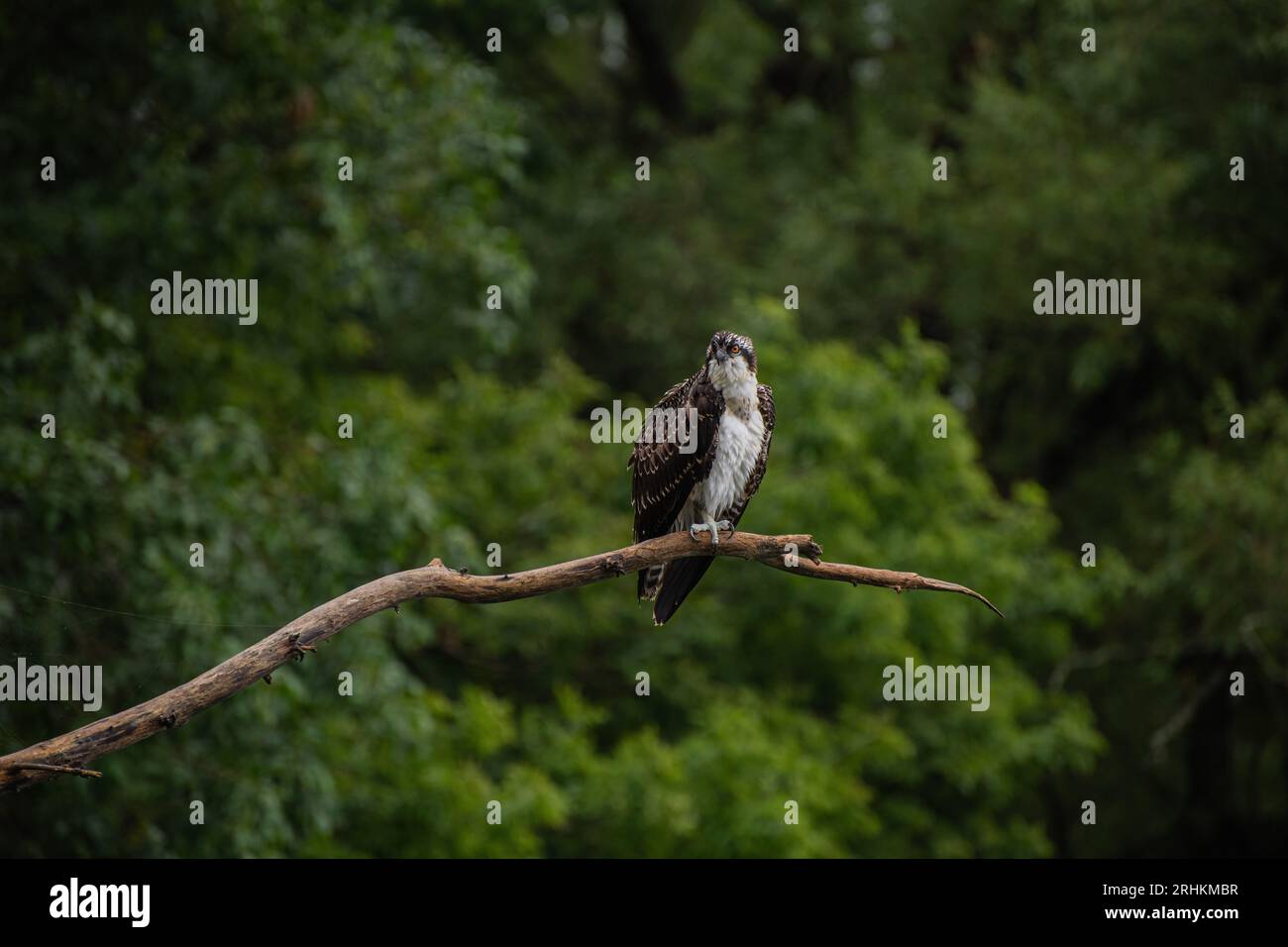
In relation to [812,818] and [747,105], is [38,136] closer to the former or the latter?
[812,818]

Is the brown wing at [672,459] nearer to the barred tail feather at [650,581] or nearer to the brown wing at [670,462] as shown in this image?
the brown wing at [670,462]

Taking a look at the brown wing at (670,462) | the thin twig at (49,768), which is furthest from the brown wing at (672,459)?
the thin twig at (49,768)

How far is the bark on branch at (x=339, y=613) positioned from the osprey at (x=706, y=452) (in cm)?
116

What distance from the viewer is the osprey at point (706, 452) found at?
7719 mm

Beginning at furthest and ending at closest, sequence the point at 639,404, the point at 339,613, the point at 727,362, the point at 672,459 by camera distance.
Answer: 1. the point at 639,404
2. the point at 672,459
3. the point at 727,362
4. the point at 339,613

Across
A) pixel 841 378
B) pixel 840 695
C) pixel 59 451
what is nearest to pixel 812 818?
pixel 840 695

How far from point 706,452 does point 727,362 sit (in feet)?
1.55

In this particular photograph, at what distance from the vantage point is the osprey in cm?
772

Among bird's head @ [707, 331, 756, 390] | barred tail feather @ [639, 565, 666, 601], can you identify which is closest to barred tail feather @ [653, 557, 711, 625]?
barred tail feather @ [639, 565, 666, 601]

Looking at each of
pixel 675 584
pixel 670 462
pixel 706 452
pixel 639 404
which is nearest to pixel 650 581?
pixel 675 584

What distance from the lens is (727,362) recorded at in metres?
7.65

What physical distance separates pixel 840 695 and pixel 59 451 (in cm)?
897

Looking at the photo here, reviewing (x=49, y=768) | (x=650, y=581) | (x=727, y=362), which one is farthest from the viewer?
(x=650, y=581)

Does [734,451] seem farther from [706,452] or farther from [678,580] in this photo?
[678,580]
